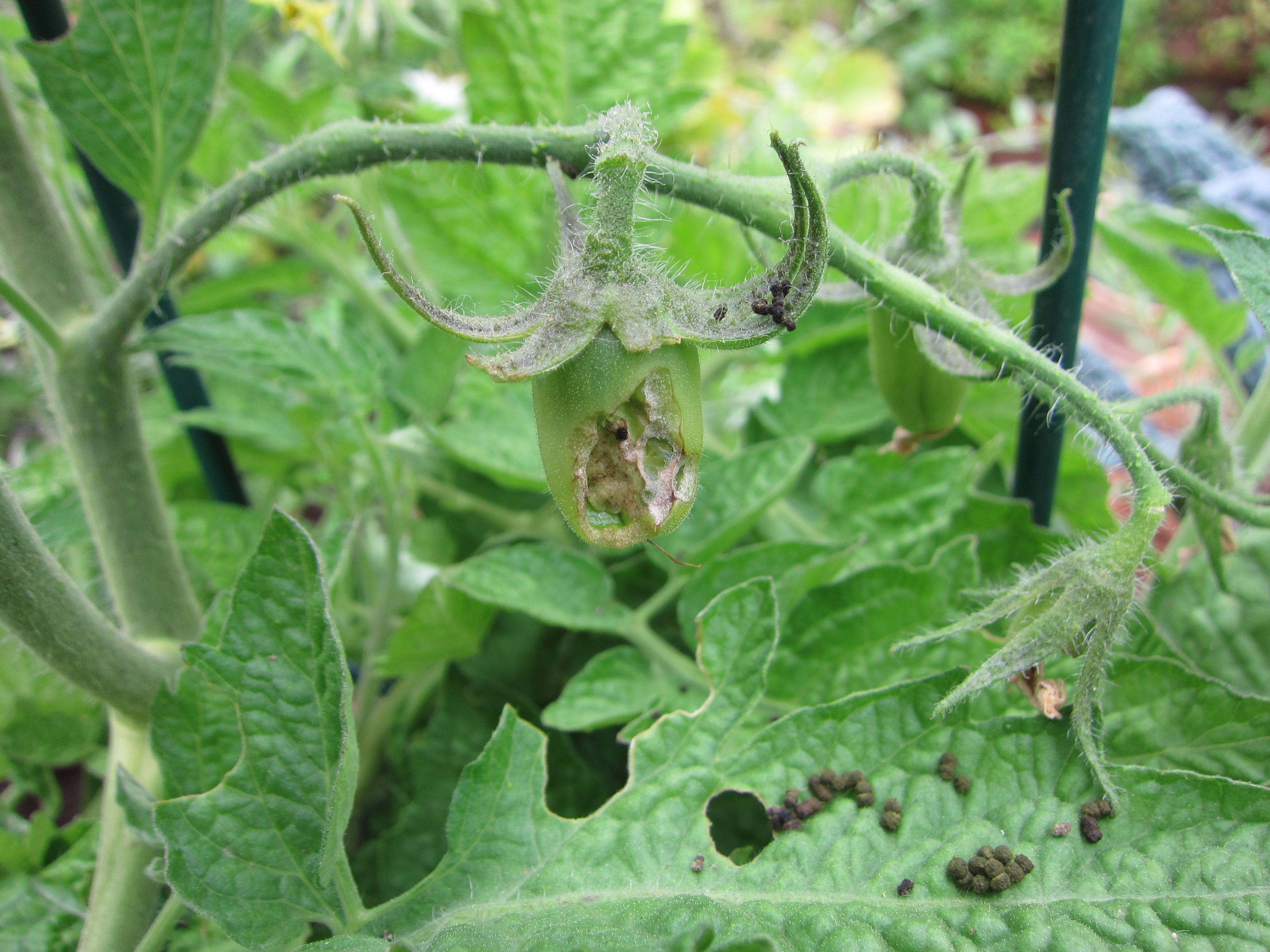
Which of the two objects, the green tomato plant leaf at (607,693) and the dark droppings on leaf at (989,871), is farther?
the green tomato plant leaf at (607,693)

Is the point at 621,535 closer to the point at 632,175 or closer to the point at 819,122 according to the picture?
the point at 632,175

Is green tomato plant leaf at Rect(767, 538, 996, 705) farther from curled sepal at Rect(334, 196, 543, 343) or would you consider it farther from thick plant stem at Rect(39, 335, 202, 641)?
thick plant stem at Rect(39, 335, 202, 641)

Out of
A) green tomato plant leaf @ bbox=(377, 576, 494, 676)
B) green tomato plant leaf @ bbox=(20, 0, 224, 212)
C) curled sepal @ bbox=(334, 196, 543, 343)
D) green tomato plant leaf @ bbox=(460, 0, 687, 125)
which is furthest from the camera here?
green tomato plant leaf @ bbox=(460, 0, 687, 125)

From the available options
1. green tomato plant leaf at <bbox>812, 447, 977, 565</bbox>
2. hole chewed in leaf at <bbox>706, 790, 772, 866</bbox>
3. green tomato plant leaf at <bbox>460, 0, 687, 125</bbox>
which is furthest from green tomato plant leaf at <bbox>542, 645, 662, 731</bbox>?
green tomato plant leaf at <bbox>460, 0, 687, 125</bbox>

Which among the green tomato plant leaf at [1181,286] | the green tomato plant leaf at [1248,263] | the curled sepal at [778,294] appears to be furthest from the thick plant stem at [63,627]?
the green tomato plant leaf at [1181,286]

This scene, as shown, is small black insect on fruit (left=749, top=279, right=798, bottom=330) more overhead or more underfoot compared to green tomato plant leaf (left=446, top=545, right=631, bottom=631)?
more overhead

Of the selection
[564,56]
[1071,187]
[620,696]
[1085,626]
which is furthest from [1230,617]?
[564,56]

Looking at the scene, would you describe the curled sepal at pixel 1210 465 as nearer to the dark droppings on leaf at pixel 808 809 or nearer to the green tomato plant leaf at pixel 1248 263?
the green tomato plant leaf at pixel 1248 263
